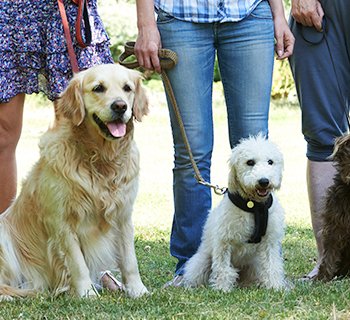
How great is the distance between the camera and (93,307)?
4586 millimetres

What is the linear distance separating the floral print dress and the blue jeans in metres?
0.61

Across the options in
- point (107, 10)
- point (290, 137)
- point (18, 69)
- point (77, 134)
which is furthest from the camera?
point (107, 10)

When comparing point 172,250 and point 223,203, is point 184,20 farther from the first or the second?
point 172,250

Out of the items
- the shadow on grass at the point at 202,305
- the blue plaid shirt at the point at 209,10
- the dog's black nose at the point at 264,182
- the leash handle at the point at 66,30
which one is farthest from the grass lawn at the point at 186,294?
the blue plaid shirt at the point at 209,10

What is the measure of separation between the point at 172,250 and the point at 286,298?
1307mm

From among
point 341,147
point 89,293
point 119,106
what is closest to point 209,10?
point 119,106

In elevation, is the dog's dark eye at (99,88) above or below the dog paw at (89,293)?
above

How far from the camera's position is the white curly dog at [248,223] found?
5129mm

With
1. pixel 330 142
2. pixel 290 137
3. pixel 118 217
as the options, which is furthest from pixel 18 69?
pixel 290 137

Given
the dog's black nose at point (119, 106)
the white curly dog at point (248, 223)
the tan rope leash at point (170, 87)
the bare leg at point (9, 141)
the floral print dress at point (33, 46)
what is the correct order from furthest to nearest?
1. the bare leg at point (9, 141)
2. the floral print dress at point (33, 46)
3. the tan rope leash at point (170, 87)
4. the white curly dog at point (248, 223)
5. the dog's black nose at point (119, 106)

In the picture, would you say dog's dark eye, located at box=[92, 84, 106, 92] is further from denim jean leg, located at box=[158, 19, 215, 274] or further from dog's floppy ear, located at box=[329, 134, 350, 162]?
dog's floppy ear, located at box=[329, 134, 350, 162]

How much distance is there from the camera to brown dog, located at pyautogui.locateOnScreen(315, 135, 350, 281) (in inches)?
209

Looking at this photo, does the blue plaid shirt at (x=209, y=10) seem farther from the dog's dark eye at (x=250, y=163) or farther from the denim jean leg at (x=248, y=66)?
the dog's dark eye at (x=250, y=163)

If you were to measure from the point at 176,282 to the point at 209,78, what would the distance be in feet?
4.34
